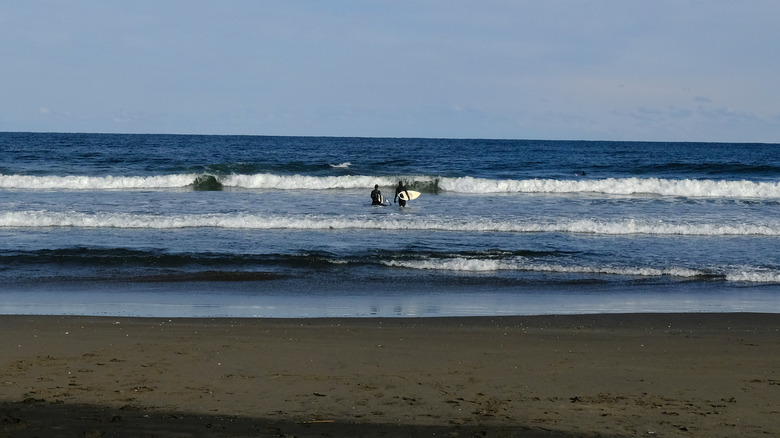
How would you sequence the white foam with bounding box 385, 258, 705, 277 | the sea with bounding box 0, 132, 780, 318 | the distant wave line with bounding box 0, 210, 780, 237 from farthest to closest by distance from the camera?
the distant wave line with bounding box 0, 210, 780, 237
the white foam with bounding box 385, 258, 705, 277
the sea with bounding box 0, 132, 780, 318

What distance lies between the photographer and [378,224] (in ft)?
59.0

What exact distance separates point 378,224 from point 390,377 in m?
11.8

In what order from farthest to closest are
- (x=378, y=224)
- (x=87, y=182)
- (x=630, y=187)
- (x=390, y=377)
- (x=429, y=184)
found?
(x=429, y=184) → (x=87, y=182) → (x=630, y=187) → (x=378, y=224) → (x=390, y=377)

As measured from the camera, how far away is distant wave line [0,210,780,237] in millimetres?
17453

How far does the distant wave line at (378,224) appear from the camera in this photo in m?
17.5

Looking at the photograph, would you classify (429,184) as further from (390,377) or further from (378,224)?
(390,377)

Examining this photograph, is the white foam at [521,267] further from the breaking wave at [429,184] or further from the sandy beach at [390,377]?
the breaking wave at [429,184]

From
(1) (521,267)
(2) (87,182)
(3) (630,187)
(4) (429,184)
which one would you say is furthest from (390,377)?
(2) (87,182)

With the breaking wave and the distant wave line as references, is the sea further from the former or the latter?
the breaking wave

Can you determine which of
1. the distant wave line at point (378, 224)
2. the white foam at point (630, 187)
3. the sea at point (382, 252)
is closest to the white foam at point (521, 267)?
the sea at point (382, 252)

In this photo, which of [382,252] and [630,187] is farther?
[630,187]

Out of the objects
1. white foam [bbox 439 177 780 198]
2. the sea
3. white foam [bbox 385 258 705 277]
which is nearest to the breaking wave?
white foam [bbox 439 177 780 198]

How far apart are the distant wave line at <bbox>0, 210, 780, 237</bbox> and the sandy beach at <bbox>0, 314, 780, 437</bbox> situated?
866 centimetres

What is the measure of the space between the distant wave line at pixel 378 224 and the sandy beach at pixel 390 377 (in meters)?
8.66
